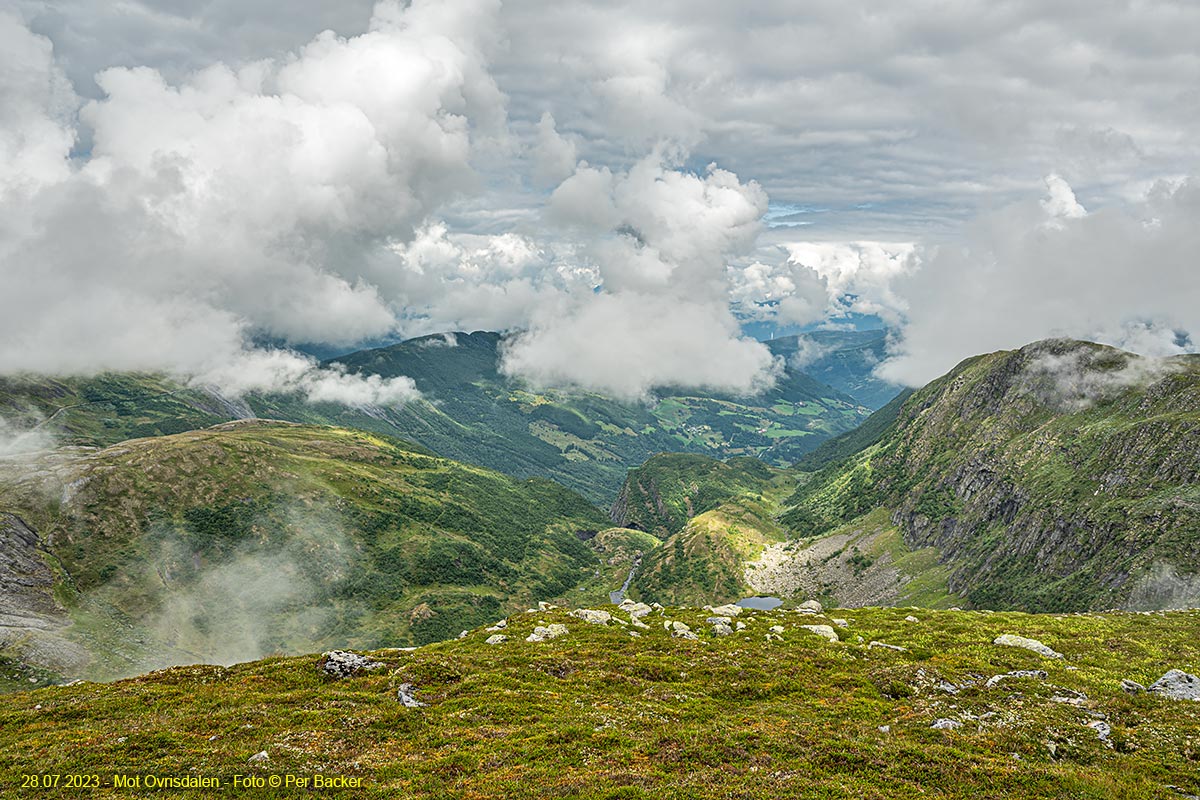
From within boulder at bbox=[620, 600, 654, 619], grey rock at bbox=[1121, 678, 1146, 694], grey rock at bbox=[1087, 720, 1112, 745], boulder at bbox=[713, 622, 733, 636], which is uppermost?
boulder at bbox=[620, 600, 654, 619]

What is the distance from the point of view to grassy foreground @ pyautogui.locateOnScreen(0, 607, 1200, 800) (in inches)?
1367

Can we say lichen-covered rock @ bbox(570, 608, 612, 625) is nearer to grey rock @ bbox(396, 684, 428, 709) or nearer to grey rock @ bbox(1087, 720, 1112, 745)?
grey rock @ bbox(396, 684, 428, 709)

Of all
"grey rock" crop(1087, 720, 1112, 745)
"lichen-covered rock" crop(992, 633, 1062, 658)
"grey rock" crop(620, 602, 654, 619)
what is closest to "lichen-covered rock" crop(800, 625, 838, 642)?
"lichen-covered rock" crop(992, 633, 1062, 658)

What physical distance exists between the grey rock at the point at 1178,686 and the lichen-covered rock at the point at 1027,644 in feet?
41.1

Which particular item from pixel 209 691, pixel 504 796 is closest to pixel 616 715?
pixel 504 796

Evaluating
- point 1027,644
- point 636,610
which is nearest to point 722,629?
point 636,610

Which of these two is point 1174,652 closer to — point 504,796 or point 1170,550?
point 504,796

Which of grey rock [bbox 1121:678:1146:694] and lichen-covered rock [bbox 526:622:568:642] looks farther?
lichen-covered rock [bbox 526:622:568:642]

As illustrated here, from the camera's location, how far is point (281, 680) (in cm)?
6050

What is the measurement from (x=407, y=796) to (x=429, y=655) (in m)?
37.6

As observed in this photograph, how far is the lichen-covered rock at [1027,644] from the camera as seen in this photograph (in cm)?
6489

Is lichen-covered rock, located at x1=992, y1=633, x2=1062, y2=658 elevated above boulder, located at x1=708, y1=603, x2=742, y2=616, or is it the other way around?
boulder, located at x1=708, y1=603, x2=742, y2=616

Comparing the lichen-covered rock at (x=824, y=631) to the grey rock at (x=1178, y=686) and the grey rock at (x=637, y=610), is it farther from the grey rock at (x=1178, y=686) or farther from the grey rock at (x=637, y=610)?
the grey rock at (x=1178, y=686)

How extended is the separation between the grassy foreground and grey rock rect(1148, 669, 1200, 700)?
2.16m
